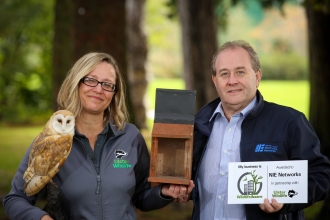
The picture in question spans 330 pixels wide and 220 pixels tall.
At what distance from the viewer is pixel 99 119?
10.8 feet

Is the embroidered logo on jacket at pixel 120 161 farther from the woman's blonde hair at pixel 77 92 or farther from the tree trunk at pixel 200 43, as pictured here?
the tree trunk at pixel 200 43

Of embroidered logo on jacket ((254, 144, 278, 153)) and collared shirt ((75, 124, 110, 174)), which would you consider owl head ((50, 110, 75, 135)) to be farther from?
embroidered logo on jacket ((254, 144, 278, 153))

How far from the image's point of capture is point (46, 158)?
2.88 m

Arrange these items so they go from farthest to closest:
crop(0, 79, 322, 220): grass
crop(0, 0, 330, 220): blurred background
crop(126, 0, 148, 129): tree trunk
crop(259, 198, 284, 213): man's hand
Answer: crop(126, 0, 148, 129): tree trunk
crop(0, 79, 322, 220): grass
crop(0, 0, 330, 220): blurred background
crop(259, 198, 284, 213): man's hand

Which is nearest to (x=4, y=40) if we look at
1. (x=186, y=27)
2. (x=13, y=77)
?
(x=13, y=77)

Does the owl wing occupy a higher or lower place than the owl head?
lower

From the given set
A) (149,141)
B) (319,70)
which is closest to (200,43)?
(319,70)

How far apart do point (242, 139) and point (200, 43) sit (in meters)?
6.90

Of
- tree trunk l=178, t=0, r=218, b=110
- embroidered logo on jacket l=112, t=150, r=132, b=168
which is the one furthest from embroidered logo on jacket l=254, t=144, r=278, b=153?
tree trunk l=178, t=0, r=218, b=110

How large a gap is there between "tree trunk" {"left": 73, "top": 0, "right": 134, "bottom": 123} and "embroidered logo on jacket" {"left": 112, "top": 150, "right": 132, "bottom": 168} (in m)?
3.89

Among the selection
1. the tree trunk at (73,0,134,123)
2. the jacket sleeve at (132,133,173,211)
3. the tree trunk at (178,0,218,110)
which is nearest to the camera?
the jacket sleeve at (132,133,173,211)

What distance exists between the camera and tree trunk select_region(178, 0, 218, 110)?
974cm

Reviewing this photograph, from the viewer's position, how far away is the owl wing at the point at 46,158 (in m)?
2.88

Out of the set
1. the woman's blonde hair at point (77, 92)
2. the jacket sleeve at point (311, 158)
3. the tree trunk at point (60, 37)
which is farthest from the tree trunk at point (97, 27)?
the jacket sleeve at point (311, 158)
